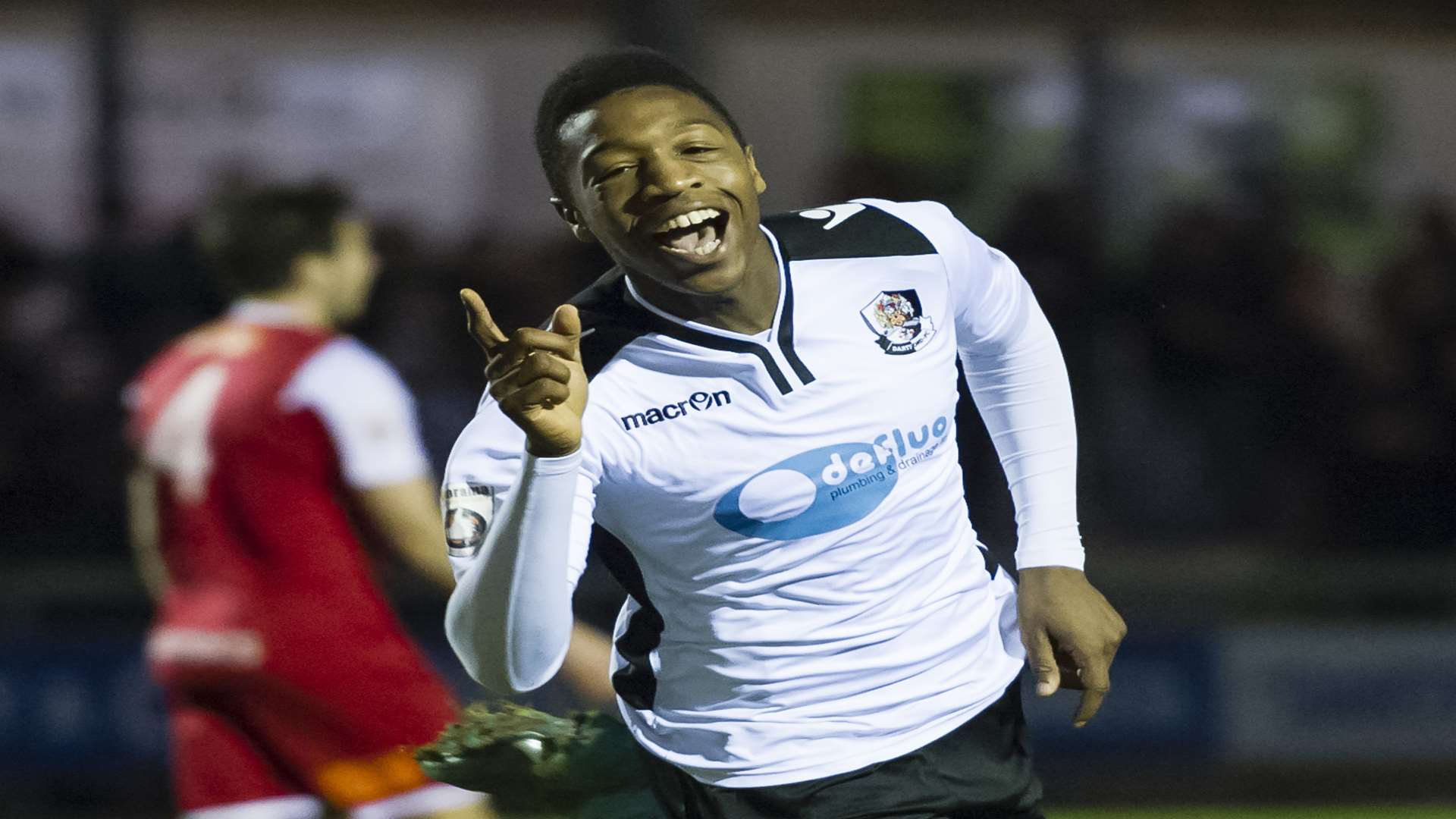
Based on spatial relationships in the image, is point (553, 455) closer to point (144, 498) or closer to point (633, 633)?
point (633, 633)

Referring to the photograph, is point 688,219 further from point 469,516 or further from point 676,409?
point 469,516

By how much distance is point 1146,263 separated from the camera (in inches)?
330

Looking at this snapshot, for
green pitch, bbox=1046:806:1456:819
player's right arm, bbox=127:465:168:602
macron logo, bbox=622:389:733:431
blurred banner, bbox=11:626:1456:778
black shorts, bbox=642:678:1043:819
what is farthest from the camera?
blurred banner, bbox=11:626:1456:778

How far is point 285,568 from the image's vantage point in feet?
13.1

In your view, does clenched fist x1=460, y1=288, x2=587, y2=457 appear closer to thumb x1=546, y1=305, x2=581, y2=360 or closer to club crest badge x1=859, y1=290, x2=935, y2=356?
thumb x1=546, y1=305, x2=581, y2=360

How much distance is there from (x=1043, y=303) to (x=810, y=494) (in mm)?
5648

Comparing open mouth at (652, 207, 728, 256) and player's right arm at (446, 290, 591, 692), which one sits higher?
open mouth at (652, 207, 728, 256)

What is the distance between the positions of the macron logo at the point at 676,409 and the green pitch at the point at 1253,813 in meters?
5.30

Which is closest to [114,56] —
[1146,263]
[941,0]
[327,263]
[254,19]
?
[254,19]

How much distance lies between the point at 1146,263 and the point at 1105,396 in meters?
0.68

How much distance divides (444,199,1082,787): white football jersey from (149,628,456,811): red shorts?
1.51 meters

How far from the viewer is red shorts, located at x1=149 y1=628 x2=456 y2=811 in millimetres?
3979

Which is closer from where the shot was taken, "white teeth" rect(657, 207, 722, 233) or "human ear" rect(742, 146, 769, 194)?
"white teeth" rect(657, 207, 722, 233)

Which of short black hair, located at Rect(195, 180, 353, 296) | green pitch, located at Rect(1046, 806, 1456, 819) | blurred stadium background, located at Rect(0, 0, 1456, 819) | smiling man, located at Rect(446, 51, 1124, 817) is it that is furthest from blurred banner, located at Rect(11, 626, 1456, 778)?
smiling man, located at Rect(446, 51, 1124, 817)
